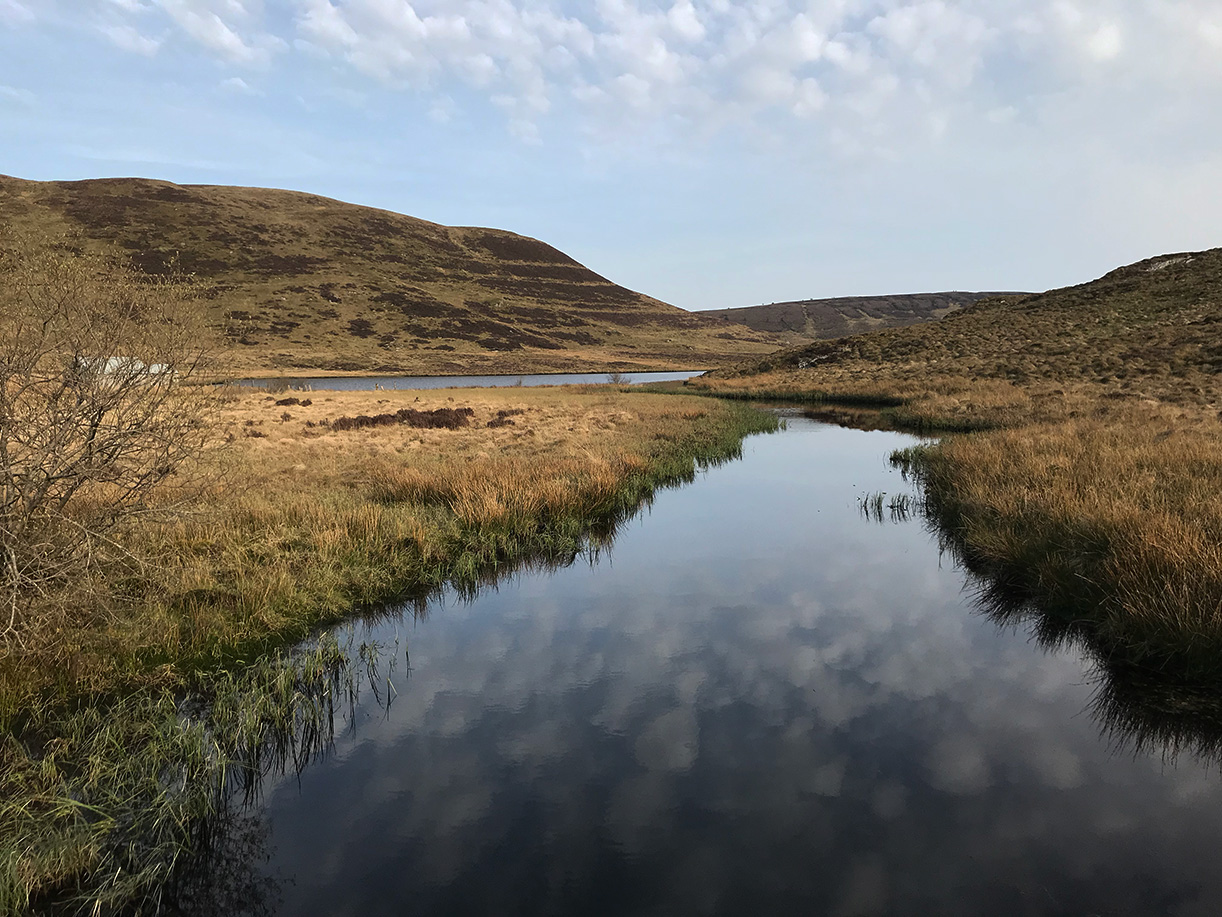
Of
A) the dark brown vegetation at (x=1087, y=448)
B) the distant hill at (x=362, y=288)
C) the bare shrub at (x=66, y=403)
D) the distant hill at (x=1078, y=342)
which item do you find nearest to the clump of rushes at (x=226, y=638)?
the bare shrub at (x=66, y=403)

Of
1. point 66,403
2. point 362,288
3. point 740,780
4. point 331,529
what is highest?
point 362,288

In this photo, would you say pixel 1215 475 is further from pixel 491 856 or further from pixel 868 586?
pixel 491 856

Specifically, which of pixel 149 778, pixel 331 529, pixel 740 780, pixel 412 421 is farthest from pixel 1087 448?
pixel 412 421

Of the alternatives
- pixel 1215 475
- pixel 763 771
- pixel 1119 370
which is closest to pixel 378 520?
pixel 763 771

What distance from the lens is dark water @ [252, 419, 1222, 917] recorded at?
4098 mm

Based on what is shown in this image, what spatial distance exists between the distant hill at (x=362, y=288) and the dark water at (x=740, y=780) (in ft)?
239

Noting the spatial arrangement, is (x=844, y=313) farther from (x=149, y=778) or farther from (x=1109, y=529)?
(x=149, y=778)

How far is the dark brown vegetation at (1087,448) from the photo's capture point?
6.88m

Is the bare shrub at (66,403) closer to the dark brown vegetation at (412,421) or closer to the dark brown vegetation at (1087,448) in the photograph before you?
the dark brown vegetation at (1087,448)

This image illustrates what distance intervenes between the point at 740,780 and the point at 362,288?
114829mm

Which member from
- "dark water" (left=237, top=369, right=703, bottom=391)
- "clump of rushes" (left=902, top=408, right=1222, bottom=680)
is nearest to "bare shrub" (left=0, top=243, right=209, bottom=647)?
"clump of rushes" (left=902, top=408, right=1222, bottom=680)

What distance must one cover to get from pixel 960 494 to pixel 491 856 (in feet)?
40.4

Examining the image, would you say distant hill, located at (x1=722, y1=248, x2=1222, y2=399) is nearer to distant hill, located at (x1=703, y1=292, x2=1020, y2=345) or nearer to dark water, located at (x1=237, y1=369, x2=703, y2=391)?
dark water, located at (x1=237, y1=369, x2=703, y2=391)

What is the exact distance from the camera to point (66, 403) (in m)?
6.14
